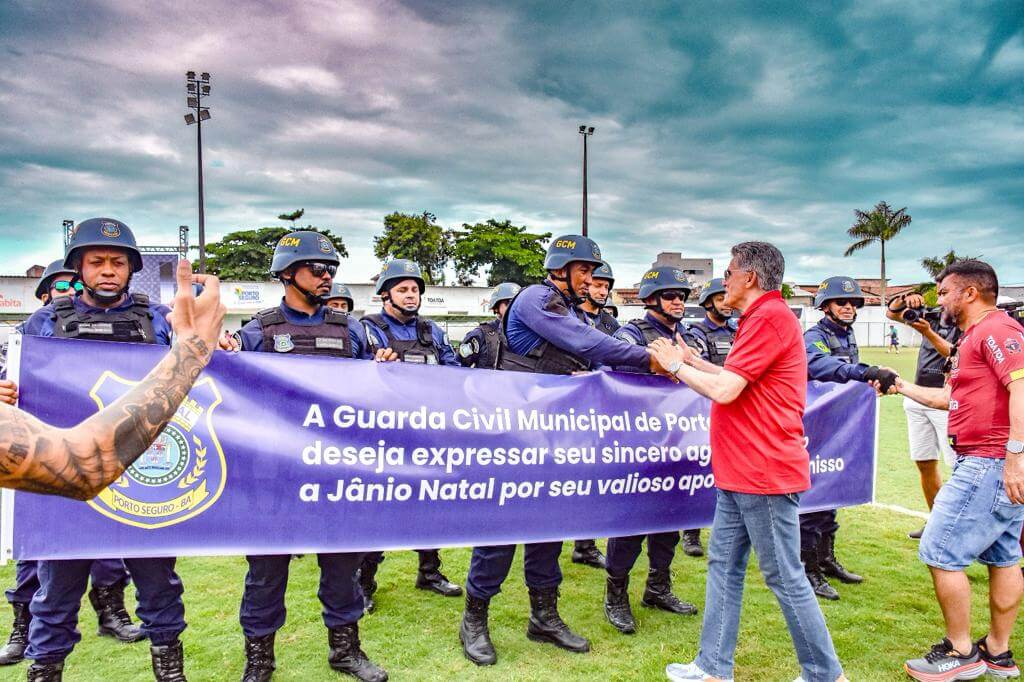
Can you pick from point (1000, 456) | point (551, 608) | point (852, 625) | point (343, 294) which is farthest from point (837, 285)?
point (343, 294)

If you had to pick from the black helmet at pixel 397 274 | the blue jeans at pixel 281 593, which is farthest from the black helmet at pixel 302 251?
the black helmet at pixel 397 274

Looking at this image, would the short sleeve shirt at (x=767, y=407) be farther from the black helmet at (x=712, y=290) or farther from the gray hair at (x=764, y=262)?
the black helmet at (x=712, y=290)

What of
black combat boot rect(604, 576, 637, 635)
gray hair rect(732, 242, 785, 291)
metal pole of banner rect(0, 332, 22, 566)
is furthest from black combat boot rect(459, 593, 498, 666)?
gray hair rect(732, 242, 785, 291)

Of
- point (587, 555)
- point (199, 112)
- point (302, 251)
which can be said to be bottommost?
point (587, 555)

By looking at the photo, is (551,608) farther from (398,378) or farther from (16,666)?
(16,666)

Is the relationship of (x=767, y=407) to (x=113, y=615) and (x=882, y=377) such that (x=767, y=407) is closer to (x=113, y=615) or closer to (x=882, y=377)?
(x=882, y=377)

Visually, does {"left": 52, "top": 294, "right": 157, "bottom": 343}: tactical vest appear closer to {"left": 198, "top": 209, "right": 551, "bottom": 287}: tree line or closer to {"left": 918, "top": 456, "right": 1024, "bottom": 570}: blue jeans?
{"left": 918, "top": 456, "right": 1024, "bottom": 570}: blue jeans

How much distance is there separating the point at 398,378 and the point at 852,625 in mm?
3507

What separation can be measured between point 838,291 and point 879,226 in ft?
183

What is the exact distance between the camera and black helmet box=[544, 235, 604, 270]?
4543 mm

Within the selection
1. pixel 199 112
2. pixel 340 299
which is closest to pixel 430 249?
pixel 199 112

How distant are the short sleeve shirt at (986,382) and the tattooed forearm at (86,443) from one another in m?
4.02

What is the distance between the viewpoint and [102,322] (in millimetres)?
3729

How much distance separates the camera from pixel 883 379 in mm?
4680
